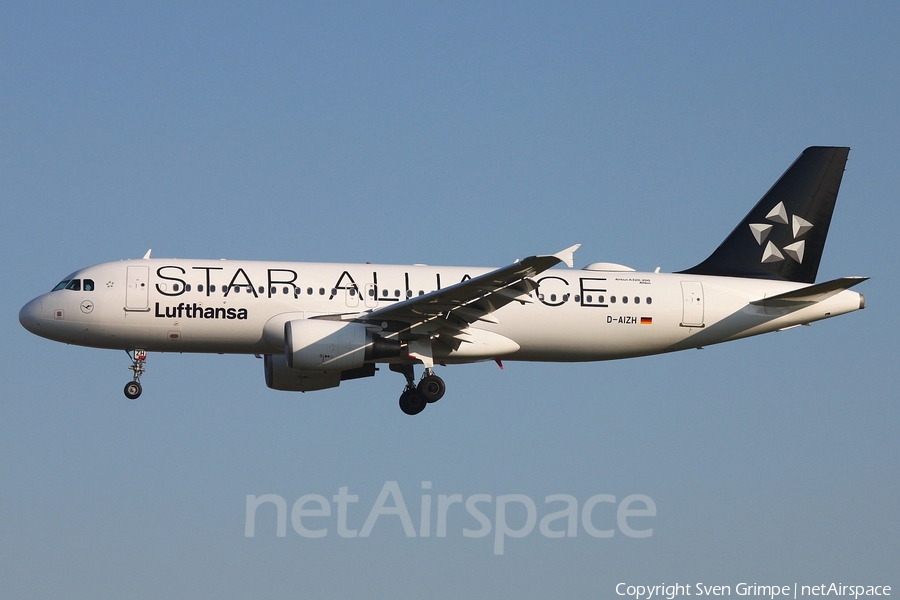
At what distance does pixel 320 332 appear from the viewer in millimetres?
36438

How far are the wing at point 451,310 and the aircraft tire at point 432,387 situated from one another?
32.9 inches

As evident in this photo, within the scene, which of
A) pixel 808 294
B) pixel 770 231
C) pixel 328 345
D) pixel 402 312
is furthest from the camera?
pixel 770 231

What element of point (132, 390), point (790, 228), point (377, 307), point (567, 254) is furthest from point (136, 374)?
point (790, 228)

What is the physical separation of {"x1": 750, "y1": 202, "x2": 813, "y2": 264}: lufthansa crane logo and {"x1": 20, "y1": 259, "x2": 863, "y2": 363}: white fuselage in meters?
1.68

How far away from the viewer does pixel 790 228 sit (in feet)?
141

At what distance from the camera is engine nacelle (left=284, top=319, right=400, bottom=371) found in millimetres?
36188

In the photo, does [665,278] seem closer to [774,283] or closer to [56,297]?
[774,283]

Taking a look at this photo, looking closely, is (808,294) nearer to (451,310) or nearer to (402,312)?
(451,310)

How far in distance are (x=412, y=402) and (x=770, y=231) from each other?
13.4 meters

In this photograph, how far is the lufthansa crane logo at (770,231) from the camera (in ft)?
140

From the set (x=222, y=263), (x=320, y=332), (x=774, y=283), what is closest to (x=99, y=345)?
(x=222, y=263)

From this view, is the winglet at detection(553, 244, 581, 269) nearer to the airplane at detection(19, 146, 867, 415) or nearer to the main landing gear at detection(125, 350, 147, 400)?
the airplane at detection(19, 146, 867, 415)

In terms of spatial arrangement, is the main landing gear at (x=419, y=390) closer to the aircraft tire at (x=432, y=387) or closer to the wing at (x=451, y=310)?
the aircraft tire at (x=432, y=387)

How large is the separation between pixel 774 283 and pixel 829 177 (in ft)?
15.5
